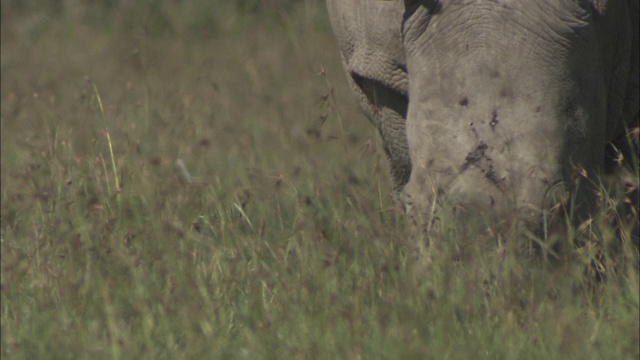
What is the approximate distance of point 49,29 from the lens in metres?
8.08

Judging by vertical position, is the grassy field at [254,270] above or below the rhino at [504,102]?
below

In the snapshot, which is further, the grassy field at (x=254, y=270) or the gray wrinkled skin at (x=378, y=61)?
the gray wrinkled skin at (x=378, y=61)

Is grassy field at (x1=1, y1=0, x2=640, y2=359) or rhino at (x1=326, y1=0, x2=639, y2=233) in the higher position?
rhino at (x1=326, y1=0, x2=639, y2=233)

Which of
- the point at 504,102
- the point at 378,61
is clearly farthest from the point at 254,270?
the point at 504,102

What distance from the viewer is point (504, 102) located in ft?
9.71

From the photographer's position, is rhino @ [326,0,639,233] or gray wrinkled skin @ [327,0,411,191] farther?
gray wrinkled skin @ [327,0,411,191]

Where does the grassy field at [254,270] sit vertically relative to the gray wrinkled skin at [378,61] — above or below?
below

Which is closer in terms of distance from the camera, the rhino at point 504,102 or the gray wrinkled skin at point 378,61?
the rhino at point 504,102

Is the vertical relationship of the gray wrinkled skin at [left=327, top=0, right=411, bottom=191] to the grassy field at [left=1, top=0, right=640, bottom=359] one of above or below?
above

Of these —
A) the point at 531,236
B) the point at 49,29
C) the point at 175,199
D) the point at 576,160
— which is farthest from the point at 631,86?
the point at 49,29

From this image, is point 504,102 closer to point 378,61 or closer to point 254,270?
point 378,61

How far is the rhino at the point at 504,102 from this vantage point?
2951 millimetres

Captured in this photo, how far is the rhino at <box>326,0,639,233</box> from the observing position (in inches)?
116

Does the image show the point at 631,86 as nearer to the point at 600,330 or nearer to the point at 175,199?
the point at 600,330
